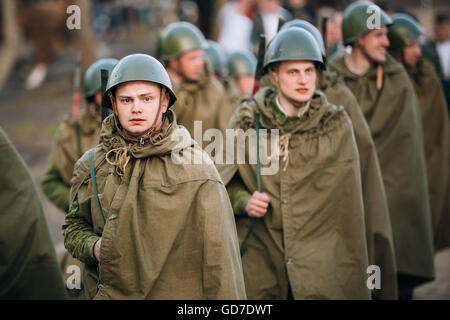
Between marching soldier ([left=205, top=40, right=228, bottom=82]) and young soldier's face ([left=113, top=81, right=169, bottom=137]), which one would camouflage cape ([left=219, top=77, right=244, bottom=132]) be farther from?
young soldier's face ([left=113, top=81, right=169, bottom=137])

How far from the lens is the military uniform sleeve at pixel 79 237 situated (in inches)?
168

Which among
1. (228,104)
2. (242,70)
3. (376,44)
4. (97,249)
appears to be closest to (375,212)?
(376,44)

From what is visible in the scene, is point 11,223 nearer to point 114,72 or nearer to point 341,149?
point 114,72

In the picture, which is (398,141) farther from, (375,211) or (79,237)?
(79,237)

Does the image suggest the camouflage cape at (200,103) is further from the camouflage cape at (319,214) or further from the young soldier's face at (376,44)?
the camouflage cape at (319,214)

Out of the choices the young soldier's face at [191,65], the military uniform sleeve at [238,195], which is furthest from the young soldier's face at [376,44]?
the military uniform sleeve at [238,195]

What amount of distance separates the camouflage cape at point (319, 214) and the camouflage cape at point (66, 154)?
1.85 meters

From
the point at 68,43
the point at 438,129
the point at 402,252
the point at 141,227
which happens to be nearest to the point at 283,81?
the point at 141,227

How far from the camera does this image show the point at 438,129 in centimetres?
833

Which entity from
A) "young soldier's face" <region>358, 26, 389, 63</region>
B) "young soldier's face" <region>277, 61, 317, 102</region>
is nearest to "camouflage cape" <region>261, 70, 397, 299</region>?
"young soldier's face" <region>277, 61, 317, 102</region>

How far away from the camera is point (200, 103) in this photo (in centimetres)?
787

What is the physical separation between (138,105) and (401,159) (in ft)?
11.9

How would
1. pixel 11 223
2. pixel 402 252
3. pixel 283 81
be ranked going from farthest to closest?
pixel 402 252 → pixel 283 81 → pixel 11 223
